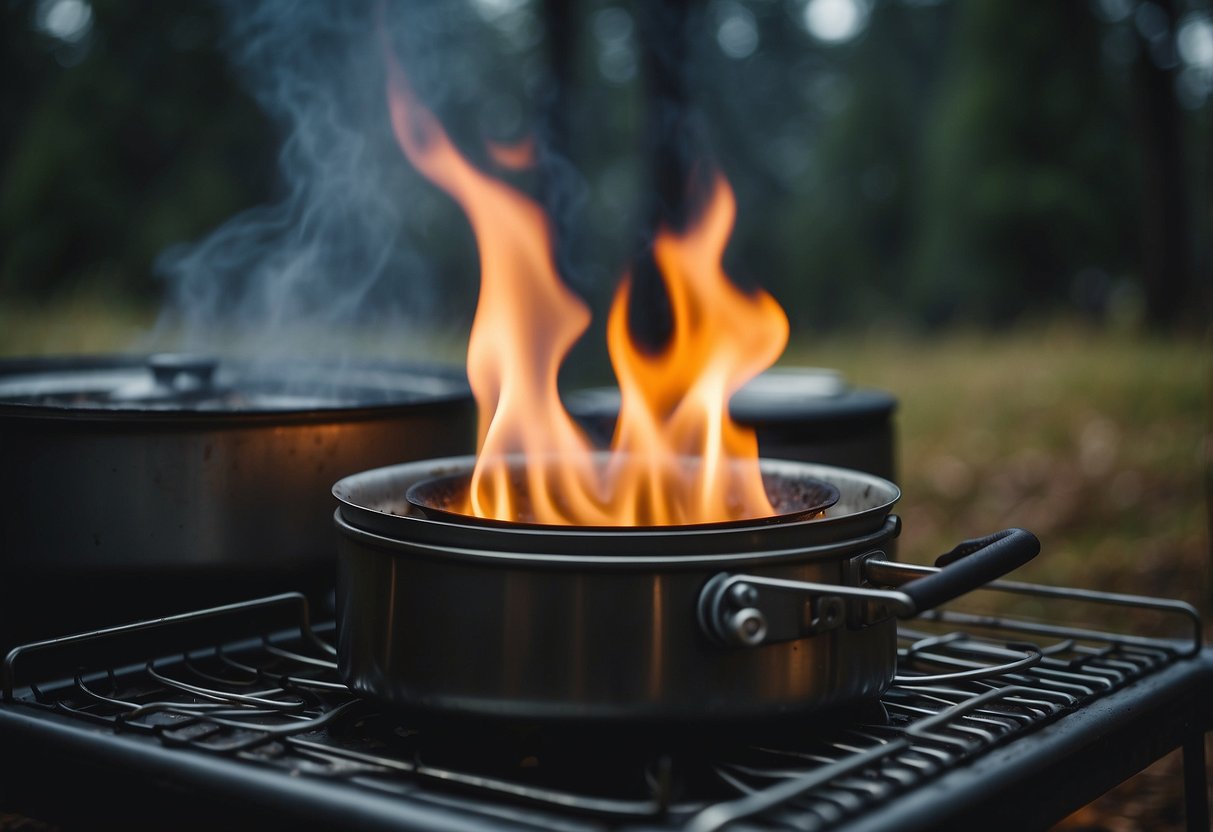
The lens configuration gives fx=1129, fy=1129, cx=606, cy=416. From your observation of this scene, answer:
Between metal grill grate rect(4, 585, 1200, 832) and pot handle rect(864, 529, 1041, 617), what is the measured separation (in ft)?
0.62

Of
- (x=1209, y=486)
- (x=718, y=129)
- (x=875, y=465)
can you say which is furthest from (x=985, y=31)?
(x=875, y=465)

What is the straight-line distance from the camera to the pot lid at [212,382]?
2299 mm

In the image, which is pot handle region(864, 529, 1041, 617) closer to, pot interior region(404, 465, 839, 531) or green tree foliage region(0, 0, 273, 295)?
pot interior region(404, 465, 839, 531)

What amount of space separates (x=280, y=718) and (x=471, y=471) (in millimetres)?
497

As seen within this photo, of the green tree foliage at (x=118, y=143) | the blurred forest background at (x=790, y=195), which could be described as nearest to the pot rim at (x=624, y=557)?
the blurred forest background at (x=790, y=195)

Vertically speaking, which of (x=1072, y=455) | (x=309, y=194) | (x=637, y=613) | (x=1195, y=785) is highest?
(x=309, y=194)

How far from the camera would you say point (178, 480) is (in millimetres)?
1886

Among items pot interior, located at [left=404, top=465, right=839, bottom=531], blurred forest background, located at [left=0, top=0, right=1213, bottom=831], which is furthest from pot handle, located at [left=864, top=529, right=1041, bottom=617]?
blurred forest background, located at [left=0, top=0, right=1213, bottom=831]

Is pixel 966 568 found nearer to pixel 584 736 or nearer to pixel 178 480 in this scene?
pixel 584 736

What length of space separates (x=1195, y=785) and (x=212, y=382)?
205 centimetres

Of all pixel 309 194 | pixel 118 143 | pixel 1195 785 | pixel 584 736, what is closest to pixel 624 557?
pixel 584 736

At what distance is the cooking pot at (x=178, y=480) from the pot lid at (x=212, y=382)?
178 millimetres

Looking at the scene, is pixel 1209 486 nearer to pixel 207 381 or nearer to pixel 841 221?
pixel 207 381

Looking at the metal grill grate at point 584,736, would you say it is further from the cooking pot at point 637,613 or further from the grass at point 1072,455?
the grass at point 1072,455
